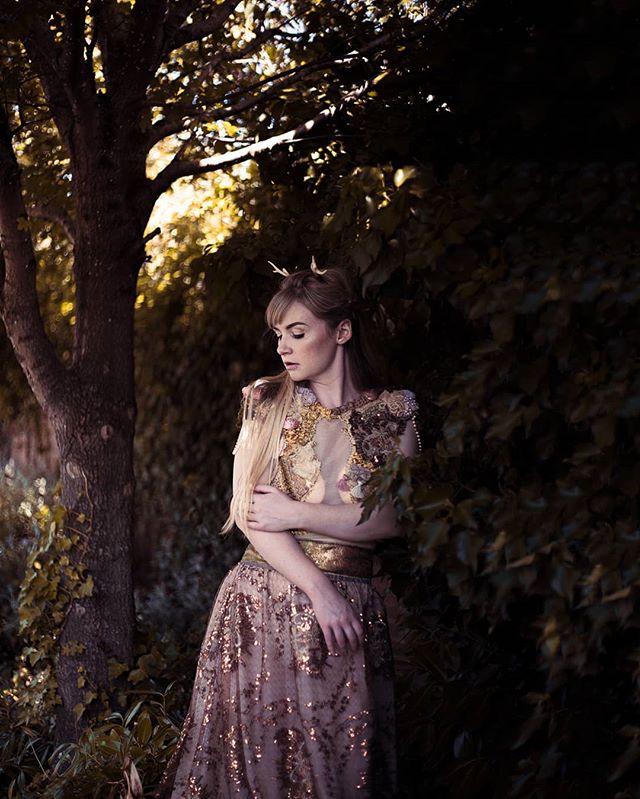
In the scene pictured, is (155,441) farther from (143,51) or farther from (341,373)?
(341,373)

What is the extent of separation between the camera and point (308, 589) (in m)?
2.61

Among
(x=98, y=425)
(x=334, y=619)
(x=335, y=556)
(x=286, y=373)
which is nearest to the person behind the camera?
(x=334, y=619)

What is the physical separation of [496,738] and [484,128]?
161cm

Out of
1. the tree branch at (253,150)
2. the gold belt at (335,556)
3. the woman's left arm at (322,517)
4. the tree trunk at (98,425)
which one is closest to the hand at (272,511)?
the woman's left arm at (322,517)

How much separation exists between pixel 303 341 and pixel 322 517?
0.47 m

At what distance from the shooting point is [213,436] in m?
5.62

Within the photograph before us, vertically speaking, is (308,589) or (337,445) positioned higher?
(337,445)

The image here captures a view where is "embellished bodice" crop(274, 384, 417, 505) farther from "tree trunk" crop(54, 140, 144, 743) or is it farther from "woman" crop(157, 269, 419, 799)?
"tree trunk" crop(54, 140, 144, 743)

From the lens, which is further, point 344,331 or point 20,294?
point 20,294

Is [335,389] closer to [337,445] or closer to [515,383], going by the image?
[337,445]

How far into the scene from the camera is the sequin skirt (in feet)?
8.62

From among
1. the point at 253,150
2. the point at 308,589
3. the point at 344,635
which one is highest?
the point at 253,150

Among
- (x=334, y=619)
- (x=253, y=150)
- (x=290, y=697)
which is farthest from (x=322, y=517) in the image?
(x=253, y=150)

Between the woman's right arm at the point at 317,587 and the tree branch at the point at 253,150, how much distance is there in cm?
168
